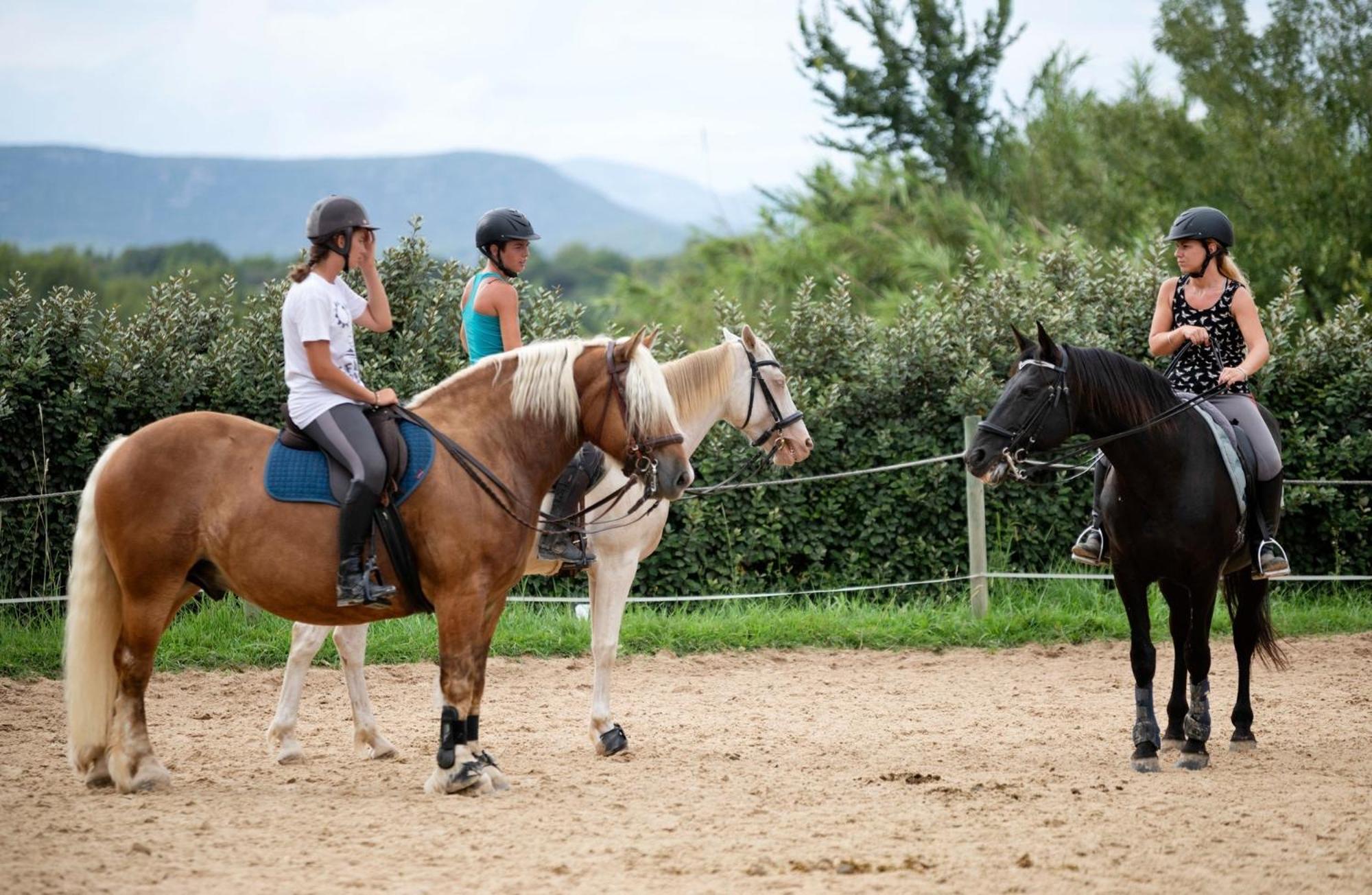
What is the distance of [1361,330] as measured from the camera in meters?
10.8

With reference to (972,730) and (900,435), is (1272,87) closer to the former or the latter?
(900,435)

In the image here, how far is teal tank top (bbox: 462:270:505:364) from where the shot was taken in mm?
6363

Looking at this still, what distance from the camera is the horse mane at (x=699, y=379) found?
676 centimetres

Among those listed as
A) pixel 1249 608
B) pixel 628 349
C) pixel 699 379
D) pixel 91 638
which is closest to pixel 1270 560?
pixel 1249 608

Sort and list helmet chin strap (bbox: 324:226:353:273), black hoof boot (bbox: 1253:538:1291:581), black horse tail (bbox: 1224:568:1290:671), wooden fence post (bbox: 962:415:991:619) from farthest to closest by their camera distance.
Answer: wooden fence post (bbox: 962:415:991:619) → black horse tail (bbox: 1224:568:1290:671) → black hoof boot (bbox: 1253:538:1291:581) → helmet chin strap (bbox: 324:226:353:273)

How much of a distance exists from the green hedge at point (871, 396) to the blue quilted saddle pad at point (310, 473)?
4.50 meters

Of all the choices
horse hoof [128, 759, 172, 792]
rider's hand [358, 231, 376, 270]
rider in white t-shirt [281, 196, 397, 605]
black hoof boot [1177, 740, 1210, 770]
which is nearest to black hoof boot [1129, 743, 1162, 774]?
black hoof boot [1177, 740, 1210, 770]

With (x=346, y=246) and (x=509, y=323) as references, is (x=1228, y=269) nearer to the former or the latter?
(x=509, y=323)

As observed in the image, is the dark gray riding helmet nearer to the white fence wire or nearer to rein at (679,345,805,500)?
rein at (679,345,805,500)

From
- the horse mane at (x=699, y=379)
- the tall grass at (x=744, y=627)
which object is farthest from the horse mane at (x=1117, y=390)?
the tall grass at (x=744, y=627)

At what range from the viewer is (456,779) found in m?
5.32

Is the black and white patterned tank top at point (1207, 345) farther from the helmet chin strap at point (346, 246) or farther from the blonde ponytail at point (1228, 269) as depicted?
the helmet chin strap at point (346, 246)

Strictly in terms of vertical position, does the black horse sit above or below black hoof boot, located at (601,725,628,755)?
above

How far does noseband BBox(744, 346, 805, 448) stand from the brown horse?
4.96 ft
